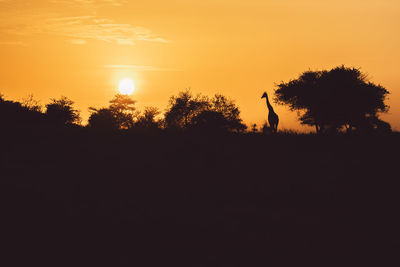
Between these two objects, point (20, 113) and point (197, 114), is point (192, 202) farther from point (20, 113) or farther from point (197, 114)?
point (197, 114)

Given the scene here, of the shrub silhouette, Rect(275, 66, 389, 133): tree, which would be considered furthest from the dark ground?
Rect(275, 66, 389, 133): tree

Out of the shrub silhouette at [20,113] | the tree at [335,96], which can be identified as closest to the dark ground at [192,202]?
the shrub silhouette at [20,113]

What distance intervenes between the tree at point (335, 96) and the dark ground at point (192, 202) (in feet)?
119

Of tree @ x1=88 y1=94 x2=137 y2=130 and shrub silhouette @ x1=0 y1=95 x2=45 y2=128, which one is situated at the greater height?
tree @ x1=88 y1=94 x2=137 y2=130

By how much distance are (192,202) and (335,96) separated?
4833 cm

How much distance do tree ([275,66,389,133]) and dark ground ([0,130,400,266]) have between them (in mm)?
36399

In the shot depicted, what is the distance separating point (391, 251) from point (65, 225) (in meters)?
9.54

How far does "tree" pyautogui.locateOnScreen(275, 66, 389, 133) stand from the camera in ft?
191

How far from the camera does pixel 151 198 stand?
14727mm

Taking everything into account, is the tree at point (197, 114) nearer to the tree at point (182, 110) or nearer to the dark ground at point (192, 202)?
the tree at point (182, 110)

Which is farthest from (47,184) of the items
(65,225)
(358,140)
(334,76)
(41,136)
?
(334,76)

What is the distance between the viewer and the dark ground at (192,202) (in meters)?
10.9

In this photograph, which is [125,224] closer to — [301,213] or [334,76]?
[301,213]

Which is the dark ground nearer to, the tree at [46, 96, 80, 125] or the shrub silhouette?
the shrub silhouette
